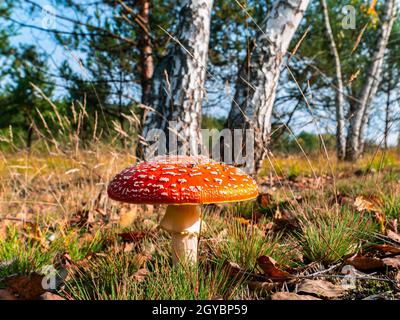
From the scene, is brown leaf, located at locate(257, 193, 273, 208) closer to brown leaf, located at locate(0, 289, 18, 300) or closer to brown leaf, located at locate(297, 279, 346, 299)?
brown leaf, located at locate(297, 279, 346, 299)

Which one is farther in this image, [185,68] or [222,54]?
[222,54]

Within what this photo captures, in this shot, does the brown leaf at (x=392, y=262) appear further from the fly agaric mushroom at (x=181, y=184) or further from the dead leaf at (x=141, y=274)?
the dead leaf at (x=141, y=274)

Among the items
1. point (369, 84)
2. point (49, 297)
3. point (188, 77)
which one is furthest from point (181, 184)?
point (369, 84)

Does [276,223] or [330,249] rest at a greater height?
[330,249]

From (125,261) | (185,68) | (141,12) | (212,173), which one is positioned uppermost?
(141,12)

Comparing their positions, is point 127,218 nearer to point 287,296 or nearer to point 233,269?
point 233,269
